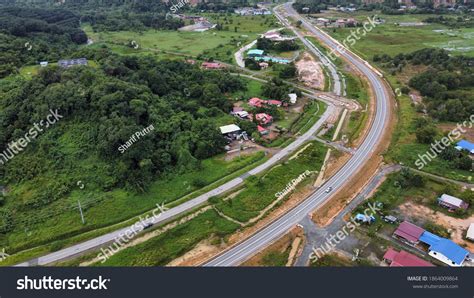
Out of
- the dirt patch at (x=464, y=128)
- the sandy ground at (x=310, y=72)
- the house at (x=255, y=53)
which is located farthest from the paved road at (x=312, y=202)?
the house at (x=255, y=53)

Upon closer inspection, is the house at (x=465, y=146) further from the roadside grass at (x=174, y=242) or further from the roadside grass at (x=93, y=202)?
the roadside grass at (x=174, y=242)

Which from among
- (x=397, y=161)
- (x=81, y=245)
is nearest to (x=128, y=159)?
(x=81, y=245)

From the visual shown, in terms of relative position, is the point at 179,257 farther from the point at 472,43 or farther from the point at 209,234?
the point at 472,43

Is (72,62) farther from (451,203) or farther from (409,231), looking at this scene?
(451,203)

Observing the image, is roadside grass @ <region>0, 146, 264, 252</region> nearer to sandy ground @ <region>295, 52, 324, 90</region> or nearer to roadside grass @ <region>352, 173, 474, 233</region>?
roadside grass @ <region>352, 173, 474, 233</region>

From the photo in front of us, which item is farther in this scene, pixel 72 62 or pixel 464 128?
pixel 72 62

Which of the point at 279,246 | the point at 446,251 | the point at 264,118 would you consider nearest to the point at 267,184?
the point at 279,246
